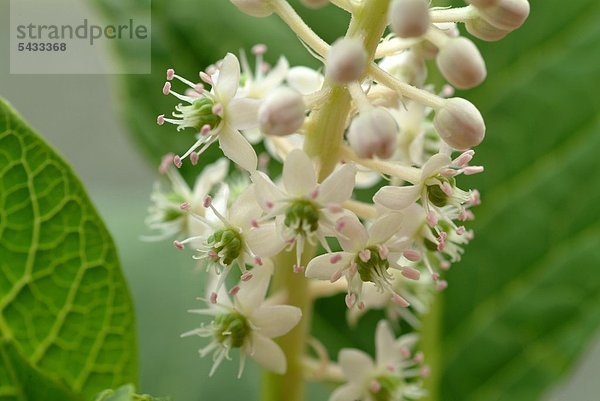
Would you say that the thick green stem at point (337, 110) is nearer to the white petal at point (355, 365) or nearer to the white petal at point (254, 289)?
the white petal at point (254, 289)

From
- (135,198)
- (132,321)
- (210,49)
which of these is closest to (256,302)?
(132,321)

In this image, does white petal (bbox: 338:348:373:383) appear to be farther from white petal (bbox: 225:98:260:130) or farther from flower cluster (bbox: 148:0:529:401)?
white petal (bbox: 225:98:260:130)

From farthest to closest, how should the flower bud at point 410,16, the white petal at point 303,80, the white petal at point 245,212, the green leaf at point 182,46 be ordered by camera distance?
1. the green leaf at point 182,46
2. the white petal at point 303,80
3. the white petal at point 245,212
4. the flower bud at point 410,16

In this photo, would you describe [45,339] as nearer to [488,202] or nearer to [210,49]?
[210,49]

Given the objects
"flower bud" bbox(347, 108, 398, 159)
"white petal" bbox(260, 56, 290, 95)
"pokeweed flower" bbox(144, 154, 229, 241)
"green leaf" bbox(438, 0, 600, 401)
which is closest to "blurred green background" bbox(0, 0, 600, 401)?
"green leaf" bbox(438, 0, 600, 401)

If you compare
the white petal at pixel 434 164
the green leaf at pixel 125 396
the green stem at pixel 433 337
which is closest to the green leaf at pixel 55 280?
the green leaf at pixel 125 396

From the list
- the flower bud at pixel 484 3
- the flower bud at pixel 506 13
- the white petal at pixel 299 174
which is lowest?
the white petal at pixel 299 174

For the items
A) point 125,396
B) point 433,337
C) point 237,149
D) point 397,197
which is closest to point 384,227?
point 397,197

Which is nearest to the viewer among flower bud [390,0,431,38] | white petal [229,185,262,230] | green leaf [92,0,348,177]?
flower bud [390,0,431,38]
